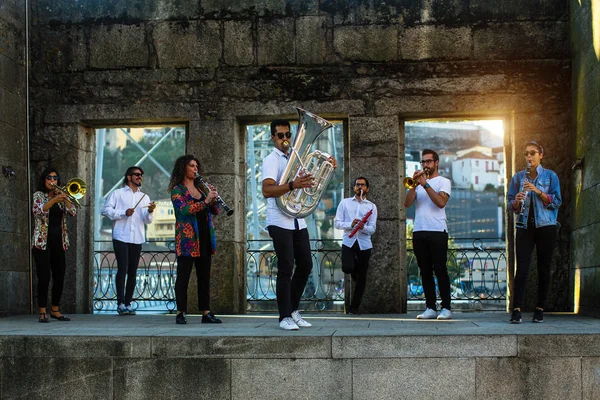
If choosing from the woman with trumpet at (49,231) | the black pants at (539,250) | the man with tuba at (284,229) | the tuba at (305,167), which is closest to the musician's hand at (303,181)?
the man with tuba at (284,229)

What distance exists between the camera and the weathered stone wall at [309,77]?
1134 centimetres

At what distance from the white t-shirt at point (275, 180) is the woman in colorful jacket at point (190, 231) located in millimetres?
1110

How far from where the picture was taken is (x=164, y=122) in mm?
12016

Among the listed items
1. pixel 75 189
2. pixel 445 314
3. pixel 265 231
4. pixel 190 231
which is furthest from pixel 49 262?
pixel 265 231

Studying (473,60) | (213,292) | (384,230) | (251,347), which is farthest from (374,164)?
(251,347)

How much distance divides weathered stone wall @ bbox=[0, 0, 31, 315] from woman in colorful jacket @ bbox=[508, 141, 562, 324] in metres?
6.19

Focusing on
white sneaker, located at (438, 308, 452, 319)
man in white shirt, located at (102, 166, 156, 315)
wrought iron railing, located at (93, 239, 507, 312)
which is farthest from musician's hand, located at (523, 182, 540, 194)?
man in white shirt, located at (102, 166, 156, 315)

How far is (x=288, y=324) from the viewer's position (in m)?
7.79

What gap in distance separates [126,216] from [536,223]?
5.27 metres

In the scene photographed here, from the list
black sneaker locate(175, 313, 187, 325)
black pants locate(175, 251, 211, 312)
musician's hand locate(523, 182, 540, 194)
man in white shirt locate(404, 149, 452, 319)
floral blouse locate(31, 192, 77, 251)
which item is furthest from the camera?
floral blouse locate(31, 192, 77, 251)

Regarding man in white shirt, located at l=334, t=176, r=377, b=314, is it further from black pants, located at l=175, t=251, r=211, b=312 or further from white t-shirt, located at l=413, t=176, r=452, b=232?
black pants, located at l=175, t=251, r=211, b=312

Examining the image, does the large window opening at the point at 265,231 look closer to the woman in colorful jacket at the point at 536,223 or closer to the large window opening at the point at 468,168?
the woman in colorful jacket at the point at 536,223

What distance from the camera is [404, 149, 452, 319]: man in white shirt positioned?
9.62 metres

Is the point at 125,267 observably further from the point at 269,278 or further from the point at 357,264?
the point at 357,264
